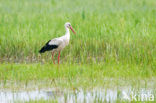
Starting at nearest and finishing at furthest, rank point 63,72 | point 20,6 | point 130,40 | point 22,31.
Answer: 1. point 63,72
2. point 130,40
3. point 22,31
4. point 20,6

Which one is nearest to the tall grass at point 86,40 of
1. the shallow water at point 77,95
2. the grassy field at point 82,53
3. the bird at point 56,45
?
the grassy field at point 82,53

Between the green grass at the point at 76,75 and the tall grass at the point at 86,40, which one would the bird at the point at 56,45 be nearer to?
the tall grass at the point at 86,40

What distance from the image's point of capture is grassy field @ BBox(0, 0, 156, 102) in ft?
28.6

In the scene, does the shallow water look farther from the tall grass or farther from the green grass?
the tall grass

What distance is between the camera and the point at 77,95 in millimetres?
7660

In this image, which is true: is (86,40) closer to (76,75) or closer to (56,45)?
(56,45)

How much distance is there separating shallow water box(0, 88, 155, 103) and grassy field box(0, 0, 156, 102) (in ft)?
1.11

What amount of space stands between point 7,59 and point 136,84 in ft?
12.7

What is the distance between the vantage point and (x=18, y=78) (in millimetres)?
8719

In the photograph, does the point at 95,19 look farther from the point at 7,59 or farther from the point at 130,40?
the point at 7,59

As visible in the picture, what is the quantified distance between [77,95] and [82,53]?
303cm

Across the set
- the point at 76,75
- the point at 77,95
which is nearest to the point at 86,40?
the point at 76,75

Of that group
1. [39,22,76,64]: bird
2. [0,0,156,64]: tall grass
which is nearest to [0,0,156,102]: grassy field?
[0,0,156,64]: tall grass

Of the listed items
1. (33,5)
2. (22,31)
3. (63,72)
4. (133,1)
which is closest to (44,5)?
(33,5)
